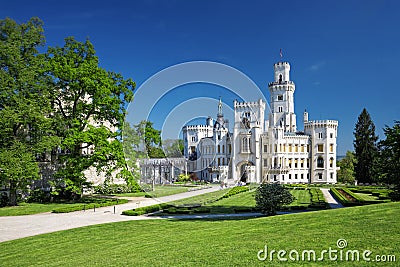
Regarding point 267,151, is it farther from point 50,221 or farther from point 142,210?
point 50,221

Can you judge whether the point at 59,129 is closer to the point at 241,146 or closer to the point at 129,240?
the point at 129,240

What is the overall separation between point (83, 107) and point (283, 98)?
55323 millimetres

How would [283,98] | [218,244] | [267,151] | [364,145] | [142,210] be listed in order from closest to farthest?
1. [218,244]
2. [142,210]
3. [364,145]
4. [267,151]
5. [283,98]

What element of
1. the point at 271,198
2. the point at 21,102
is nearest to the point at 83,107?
the point at 21,102

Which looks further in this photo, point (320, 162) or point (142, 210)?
point (320, 162)

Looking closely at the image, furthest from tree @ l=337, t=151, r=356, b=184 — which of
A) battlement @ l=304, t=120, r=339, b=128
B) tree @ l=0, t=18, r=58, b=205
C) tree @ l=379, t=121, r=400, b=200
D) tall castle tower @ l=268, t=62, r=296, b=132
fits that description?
tree @ l=0, t=18, r=58, b=205

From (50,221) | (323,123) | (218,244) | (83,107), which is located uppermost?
(323,123)

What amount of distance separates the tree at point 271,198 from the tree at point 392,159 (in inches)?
244

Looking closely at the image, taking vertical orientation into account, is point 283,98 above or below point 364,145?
above

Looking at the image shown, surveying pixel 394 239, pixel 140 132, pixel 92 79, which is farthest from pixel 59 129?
pixel 394 239

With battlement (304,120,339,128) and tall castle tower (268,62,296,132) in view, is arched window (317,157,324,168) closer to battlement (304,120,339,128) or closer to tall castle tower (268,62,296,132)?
battlement (304,120,339,128)

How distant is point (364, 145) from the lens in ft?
191

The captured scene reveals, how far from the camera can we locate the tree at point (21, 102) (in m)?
25.1

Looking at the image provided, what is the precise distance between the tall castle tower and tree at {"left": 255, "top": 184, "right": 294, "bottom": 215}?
53626 mm
